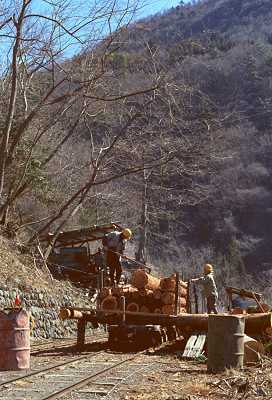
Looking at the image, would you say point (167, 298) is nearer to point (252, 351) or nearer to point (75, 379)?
point (252, 351)

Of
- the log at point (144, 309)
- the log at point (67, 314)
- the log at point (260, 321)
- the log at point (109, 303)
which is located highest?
the log at point (109, 303)

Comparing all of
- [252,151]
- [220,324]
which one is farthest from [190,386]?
[252,151]

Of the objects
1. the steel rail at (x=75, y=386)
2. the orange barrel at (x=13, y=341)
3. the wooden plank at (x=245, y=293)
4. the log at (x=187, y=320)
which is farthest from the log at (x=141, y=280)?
the orange barrel at (x=13, y=341)

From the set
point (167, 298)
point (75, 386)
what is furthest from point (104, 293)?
point (75, 386)

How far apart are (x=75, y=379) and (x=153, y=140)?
70.0ft

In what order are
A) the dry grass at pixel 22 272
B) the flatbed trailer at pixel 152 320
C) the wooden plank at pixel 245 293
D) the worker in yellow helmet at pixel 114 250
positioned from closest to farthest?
the flatbed trailer at pixel 152 320 → the wooden plank at pixel 245 293 → the worker in yellow helmet at pixel 114 250 → the dry grass at pixel 22 272

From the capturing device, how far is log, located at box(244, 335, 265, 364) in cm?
1327

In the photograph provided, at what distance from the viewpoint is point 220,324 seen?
40.5 feet

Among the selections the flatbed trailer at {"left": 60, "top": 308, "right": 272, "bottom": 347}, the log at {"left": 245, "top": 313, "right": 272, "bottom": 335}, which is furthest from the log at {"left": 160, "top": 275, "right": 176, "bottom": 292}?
the log at {"left": 245, "top": 313, "right": 272, "bottom": 335}

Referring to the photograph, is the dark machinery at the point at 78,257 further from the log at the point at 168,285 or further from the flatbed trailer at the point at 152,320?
the flatbed trailer at the point at 152,320

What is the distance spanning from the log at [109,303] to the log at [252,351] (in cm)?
494

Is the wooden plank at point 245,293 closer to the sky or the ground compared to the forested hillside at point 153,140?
closer to the ground

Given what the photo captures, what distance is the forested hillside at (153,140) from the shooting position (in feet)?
82.7

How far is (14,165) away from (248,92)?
60.1 m
